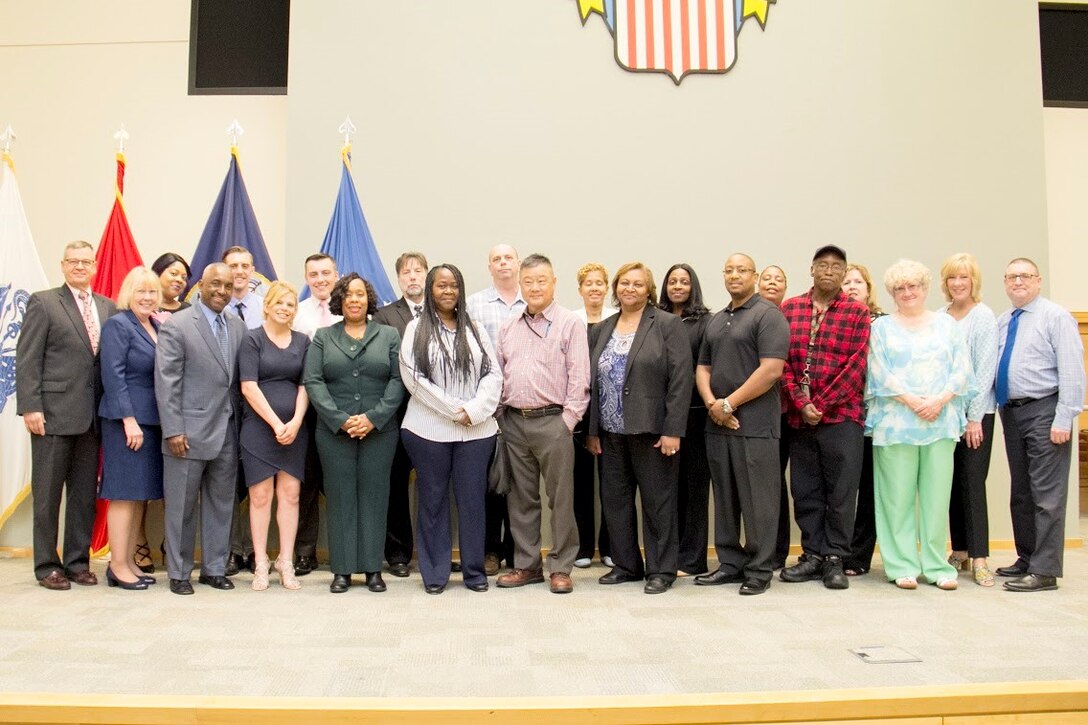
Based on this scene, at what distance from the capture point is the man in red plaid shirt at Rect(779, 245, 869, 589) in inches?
156

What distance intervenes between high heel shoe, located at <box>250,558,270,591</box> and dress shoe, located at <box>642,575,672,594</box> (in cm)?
173

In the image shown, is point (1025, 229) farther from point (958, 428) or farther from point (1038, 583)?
point (1038, 583)

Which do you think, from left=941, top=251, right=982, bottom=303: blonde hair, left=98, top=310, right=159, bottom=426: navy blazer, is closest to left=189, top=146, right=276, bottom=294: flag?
left=98, top=310, right=159, bottom=426: navy blazer

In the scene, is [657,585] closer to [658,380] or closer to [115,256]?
[658,380]

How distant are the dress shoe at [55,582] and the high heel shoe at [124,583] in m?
0.17

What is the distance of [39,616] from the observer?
10.9ft

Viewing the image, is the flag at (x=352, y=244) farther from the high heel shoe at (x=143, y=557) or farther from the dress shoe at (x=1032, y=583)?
the dress shoe at (x=1032, y=583)

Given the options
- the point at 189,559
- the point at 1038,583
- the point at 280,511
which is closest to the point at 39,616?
the point at 189,559

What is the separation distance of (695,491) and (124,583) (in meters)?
2.71

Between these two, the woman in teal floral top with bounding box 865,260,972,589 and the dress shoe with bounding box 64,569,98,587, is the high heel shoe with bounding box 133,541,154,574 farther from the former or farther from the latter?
the woman in teal floral top with bounding box 865,260,972,589

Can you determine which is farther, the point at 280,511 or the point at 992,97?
the point at 992,97

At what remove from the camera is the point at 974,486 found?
412cm

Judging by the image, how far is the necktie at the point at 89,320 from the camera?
405 centimetres

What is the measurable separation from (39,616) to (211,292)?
4.91ft
